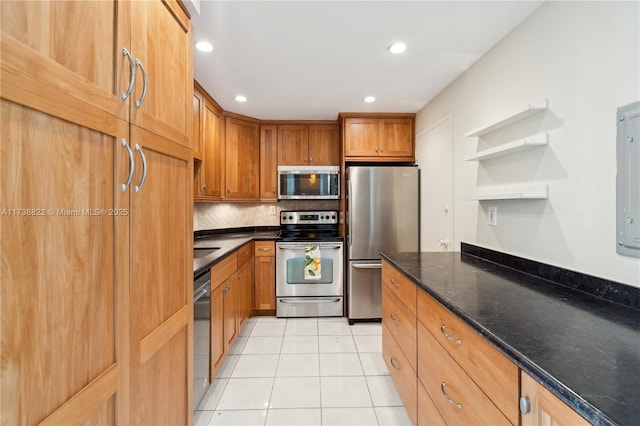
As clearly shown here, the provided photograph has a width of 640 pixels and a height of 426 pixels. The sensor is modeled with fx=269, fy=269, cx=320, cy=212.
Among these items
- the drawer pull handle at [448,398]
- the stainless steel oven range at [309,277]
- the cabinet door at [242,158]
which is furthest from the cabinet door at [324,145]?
the drawer pull handle at [448,398]

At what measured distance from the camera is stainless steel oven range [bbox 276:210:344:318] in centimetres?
301

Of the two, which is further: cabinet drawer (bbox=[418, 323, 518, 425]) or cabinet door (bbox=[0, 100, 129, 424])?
cabinet drawer (bbox=[418, 323, 518, 425])

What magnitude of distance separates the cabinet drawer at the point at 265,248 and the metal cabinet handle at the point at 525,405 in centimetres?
260

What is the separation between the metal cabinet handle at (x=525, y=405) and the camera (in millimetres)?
658

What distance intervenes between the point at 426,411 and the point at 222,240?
88.4 inches

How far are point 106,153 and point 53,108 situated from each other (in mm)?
170

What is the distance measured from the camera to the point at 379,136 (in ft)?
10.2

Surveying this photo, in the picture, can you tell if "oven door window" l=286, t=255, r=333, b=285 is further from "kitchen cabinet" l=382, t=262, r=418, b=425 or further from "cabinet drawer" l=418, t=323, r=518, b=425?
"cabinet drawer" l=418, t=323, r=518, b=425

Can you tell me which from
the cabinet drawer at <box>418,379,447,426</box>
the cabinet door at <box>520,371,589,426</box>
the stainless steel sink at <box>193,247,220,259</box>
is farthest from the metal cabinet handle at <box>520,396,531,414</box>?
the stainless steel sink at <box>193,247,220,259</box>

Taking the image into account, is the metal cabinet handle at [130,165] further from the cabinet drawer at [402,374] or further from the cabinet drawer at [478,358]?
the cabinet drawer at [402,374]

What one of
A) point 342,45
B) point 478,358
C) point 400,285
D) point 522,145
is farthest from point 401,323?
point 342,45

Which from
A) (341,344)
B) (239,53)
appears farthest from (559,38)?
(341,344)

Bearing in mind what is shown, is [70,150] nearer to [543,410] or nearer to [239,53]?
[543,410]

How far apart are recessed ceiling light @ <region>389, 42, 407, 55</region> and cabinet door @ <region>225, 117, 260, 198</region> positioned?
2.00 m
